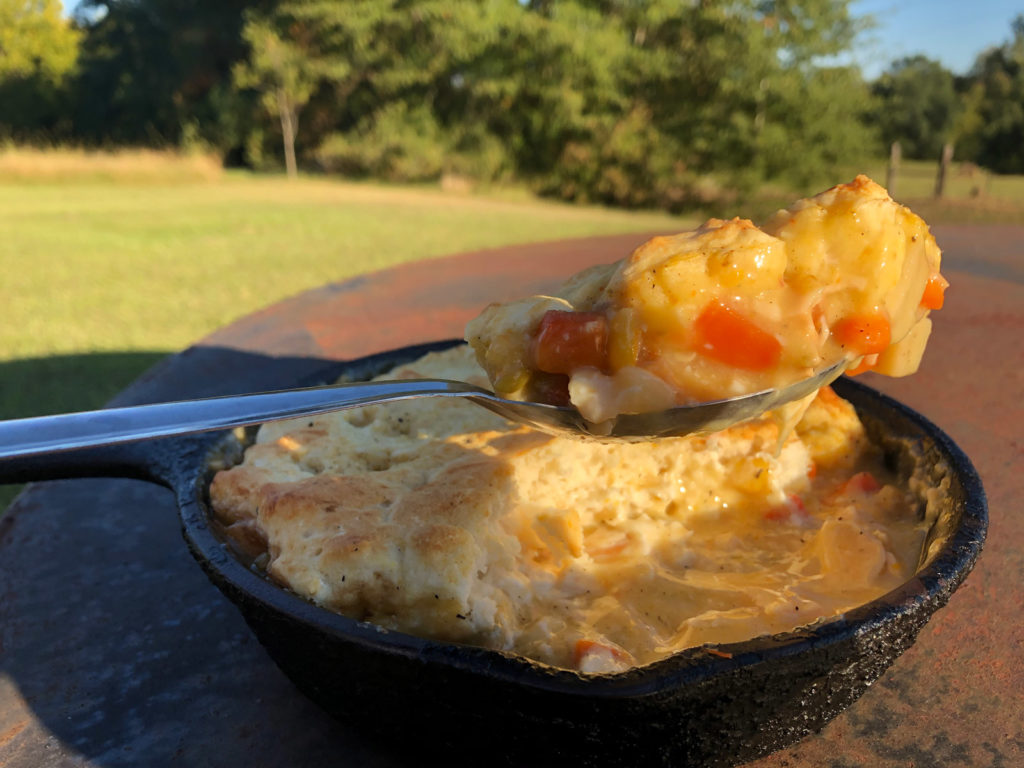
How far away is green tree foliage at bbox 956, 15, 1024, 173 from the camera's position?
2498 cm

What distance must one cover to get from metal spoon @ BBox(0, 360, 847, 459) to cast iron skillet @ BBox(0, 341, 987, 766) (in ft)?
0.59

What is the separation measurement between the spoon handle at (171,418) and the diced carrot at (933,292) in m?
0.81

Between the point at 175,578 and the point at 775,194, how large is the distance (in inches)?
767

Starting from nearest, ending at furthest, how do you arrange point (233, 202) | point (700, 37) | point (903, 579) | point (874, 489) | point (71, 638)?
point (903, 579)
point (71, 638)
point (874, 489)
point (233, 202)
point (700, 37)

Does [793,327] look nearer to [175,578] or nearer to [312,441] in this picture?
[312,441]

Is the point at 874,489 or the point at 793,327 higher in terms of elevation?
the point at 793,327

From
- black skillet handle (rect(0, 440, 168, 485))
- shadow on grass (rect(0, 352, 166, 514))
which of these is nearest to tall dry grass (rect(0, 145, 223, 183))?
shadow on grass (rect(0, 352, 166, 514))

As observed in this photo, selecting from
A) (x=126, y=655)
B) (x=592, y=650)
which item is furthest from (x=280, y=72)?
(x=592, y=650)

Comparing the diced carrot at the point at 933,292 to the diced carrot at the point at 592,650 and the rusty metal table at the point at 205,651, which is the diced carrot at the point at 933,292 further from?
the diced carrot at the point at 592,650

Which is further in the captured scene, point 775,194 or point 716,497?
point 775,194

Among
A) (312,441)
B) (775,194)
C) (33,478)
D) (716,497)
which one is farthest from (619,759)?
(775,194)

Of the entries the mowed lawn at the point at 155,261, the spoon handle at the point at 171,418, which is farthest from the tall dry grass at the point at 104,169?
the spoon handle at the point at 171,418

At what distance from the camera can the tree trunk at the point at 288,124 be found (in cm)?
2095

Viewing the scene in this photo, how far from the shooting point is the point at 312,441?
4.67 ft
